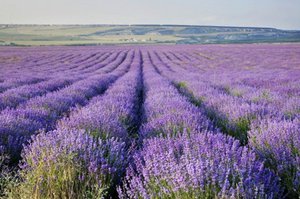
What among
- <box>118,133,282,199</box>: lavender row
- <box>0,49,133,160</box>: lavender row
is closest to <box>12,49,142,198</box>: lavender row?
<box>118,133,282,199</box>: lavender row

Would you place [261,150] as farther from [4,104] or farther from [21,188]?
[4,104]

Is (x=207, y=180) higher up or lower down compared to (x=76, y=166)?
higher up

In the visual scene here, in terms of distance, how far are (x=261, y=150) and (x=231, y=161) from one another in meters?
0.88

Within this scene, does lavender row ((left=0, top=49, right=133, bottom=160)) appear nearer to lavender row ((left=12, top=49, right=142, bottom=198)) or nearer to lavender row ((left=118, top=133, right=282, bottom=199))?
lavender row ((left=12, top=49, right=142, bottom=198))

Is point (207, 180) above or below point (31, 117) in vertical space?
above

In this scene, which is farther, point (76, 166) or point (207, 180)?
point (76, 166)

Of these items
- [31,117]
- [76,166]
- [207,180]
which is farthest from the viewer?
[31,117]

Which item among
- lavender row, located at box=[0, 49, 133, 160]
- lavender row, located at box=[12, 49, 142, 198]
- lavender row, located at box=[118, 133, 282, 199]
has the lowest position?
lavender row, located at box=[0, 49, 133, 160]

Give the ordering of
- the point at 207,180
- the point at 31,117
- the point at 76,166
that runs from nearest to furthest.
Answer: the point at 207,180 < the point at 76,166 < the point at 31,117

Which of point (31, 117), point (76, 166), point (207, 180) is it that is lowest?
point (31, 117)

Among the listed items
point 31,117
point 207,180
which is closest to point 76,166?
point 207,180

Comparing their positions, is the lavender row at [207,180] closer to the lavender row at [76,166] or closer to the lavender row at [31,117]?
the lavender row at [76,166]

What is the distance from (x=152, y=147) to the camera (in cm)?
285

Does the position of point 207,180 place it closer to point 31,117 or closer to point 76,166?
point 76,166
